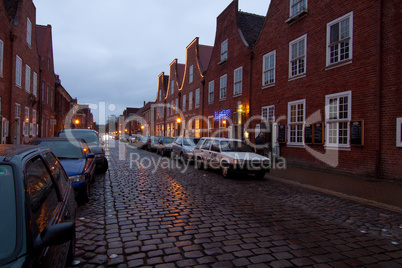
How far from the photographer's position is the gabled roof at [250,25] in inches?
820

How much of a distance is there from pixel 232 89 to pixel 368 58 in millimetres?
11244

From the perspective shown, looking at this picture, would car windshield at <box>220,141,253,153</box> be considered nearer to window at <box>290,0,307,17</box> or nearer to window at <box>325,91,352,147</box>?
window at <box>325,91,352,147</box>

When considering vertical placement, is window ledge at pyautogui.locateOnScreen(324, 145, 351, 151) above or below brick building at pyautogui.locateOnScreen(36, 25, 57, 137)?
below

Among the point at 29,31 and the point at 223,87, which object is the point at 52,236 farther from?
the point at 29,31

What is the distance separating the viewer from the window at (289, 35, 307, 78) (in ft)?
45.4

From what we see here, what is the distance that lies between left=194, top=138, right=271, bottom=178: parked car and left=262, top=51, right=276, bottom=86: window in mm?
6443

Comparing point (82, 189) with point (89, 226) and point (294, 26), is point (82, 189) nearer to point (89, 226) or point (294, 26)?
point (89, 226)

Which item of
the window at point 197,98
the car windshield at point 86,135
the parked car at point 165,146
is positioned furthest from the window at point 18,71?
the window at point 197,98

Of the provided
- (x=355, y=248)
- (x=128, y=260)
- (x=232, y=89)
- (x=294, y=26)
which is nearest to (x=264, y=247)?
(x=355, y=248)

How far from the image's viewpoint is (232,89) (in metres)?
20.9

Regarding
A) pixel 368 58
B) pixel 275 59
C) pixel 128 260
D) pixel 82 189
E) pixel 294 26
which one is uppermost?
pixel 294 26

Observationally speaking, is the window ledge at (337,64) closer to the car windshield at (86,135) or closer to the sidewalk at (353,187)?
the sidewalk at (353,187)

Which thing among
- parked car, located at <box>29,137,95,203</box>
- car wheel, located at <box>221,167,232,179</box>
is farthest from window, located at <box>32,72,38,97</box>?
car wheel, located at <box>221,167,232,179</box>

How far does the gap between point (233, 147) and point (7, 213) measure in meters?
9.78
